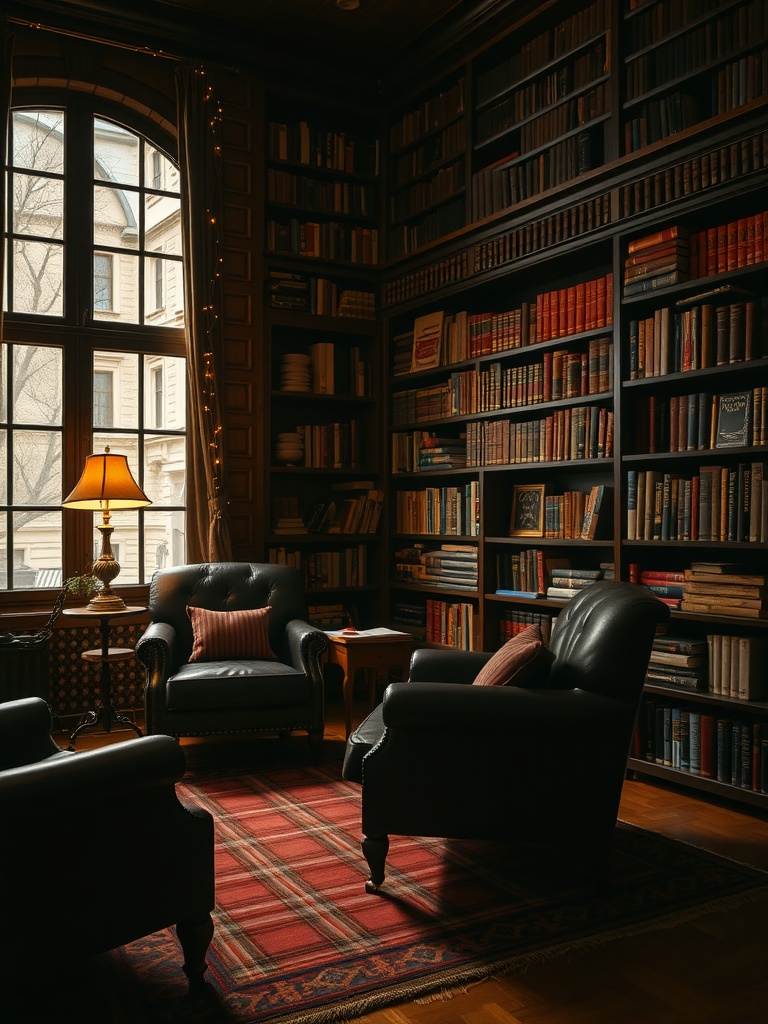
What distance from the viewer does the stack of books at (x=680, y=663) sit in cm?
371

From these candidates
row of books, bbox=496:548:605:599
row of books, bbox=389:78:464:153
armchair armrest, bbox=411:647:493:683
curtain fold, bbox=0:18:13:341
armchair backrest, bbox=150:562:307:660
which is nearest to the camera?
armchair armrest, bbox=411:647:493:683

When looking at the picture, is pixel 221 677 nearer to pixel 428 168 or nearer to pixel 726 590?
pixel 726 590

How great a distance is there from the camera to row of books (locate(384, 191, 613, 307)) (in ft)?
13.7

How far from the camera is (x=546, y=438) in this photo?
454 cm

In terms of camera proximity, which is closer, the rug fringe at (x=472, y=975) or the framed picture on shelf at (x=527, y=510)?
the rug fringe at (x=472, y=975)

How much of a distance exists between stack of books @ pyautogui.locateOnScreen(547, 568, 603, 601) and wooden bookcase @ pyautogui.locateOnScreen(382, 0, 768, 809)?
7 centimetres

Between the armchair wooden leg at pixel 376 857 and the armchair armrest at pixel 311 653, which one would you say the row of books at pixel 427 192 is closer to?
the armchair armrest at pixel 311 653

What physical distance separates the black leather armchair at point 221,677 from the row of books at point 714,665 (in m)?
1.48

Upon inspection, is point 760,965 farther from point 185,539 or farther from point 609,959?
point 185,539

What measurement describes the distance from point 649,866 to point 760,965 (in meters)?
0.65

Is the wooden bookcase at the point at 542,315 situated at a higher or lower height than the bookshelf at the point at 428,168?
lower

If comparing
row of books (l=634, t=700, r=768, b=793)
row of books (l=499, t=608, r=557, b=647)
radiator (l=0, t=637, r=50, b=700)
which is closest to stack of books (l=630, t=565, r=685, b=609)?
row of books (l=634, t=700, r=768, b=793)

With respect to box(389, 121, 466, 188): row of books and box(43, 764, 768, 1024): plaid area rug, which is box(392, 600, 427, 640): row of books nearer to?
box(43, 764, 768, 1024): plaid area rug

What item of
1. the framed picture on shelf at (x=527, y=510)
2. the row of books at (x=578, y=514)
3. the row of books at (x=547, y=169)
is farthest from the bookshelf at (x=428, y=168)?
the row of books at (x=578, y=514)
